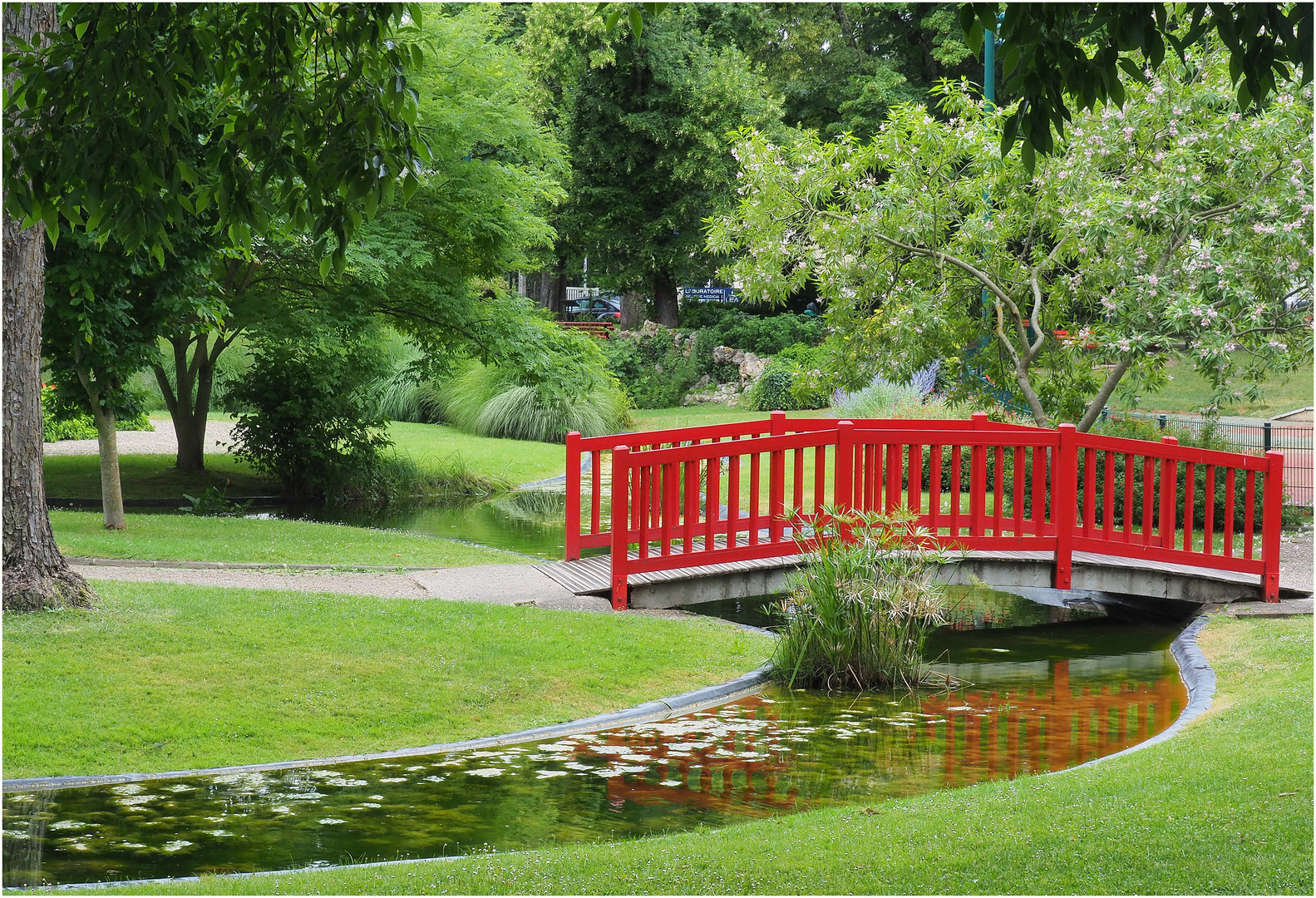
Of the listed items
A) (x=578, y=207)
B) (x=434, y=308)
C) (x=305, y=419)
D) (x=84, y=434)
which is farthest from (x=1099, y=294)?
(x=578, y=207)

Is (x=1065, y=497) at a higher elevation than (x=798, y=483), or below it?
below

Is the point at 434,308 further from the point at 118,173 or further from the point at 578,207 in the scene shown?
the point at 578,207

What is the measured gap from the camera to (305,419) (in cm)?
1898

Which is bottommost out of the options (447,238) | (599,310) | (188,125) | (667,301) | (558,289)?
(188,125)

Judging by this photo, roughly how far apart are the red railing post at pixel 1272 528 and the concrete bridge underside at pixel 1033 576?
153mm

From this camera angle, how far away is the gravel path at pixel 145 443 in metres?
23.2

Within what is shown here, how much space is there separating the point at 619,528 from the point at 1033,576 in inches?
162

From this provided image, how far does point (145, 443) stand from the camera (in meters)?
24.9

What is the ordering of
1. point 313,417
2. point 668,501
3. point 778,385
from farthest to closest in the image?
1. point 778,385
2. point 313,417
3. point 668,501

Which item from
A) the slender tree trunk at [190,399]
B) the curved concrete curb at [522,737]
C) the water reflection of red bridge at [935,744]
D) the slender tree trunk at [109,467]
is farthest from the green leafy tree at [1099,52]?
the slender tree trunk at [190,399]

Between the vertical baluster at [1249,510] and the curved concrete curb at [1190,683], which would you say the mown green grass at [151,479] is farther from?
the vertical baluster at [1249,510]

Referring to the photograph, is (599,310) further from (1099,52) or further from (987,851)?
(987,851)

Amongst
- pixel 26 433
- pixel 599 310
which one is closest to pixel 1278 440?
pixel 26 433

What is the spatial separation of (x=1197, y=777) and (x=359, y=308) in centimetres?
1406
